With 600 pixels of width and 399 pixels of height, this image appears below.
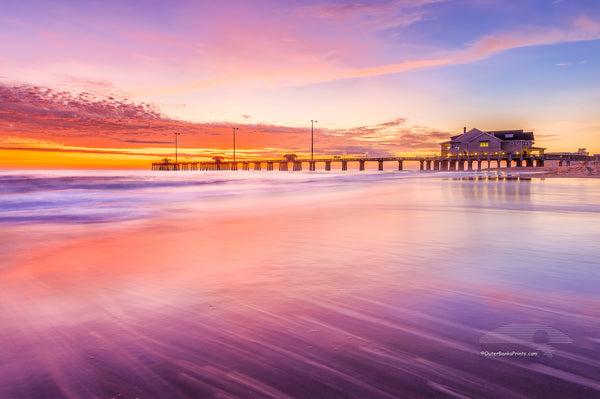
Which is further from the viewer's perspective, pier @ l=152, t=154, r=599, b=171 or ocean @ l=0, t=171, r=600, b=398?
pier @ l=152, t=154, r=599, b=171

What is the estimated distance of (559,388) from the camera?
2.08 metres

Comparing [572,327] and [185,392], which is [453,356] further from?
[185,392]

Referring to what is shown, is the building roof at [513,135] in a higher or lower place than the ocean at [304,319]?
higher

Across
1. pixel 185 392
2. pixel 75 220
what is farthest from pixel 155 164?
pixel 185 392

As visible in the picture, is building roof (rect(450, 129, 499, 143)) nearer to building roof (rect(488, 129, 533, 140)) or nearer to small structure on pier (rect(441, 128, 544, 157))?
small structure on pier (rect(441, 128, 544, 157))

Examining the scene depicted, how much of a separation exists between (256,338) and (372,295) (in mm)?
1422

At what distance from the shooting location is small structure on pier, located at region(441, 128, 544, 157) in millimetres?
84625

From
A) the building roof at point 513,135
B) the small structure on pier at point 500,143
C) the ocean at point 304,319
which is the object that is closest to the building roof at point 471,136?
the small structure on pier at point 500,143

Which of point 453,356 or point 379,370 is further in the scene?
point 453,356

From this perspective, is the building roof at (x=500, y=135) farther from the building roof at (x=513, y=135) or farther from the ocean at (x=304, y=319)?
the ocean at (x=304, y=319)

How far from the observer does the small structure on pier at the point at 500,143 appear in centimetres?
8462

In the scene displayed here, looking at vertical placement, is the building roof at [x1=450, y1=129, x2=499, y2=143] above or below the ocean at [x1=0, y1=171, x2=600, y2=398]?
above

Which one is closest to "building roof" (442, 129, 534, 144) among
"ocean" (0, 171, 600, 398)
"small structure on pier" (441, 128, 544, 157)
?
"small structure on pier" (441, 128, 544, 157)

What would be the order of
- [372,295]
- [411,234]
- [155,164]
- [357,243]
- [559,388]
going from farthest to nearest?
[155,164] < [411,234] < [357,243] < [372,295] < [559,388]
